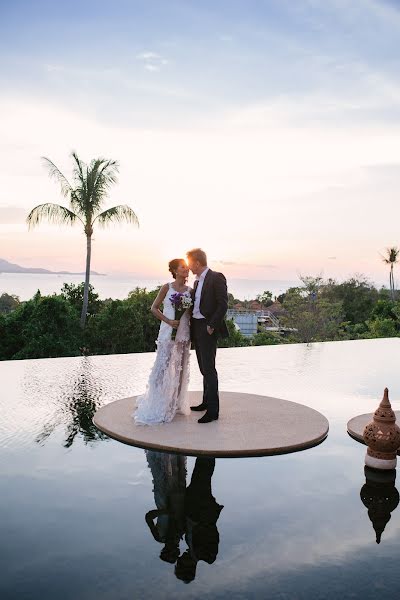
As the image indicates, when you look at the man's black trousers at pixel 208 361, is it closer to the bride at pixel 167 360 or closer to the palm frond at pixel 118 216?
the bride at pixel 167 360

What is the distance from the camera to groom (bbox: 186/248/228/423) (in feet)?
16.3

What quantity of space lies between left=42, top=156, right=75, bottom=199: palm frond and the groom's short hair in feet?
31.9

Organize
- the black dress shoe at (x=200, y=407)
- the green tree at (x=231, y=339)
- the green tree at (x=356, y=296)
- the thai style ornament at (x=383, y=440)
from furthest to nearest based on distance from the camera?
the green tree at (x=356, y=296) → the green tree at (x=231, y=339) → the black dress shoe at (x=200, y=407) → the thai style ornament at (x=383, y=440)

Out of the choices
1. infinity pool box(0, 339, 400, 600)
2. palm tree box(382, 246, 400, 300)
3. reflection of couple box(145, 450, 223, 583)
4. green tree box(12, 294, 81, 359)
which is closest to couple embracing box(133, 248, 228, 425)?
infinity pool box(0, 339, 400, 600)

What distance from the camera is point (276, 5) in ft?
31.1

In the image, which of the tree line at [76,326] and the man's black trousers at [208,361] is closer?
the man's black trousers at [208,361]

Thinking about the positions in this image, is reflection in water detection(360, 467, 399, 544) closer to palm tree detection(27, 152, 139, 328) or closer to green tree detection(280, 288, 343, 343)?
palm tree detection(27, 152, 139, 328)

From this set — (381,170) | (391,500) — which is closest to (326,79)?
(381,170)

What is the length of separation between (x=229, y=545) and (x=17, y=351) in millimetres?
10876

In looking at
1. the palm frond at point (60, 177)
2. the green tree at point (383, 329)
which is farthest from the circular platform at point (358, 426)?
the green tree at point (383, 329)

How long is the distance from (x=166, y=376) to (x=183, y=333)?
17.2 inches

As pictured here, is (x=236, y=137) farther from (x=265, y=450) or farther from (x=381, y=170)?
(x=265, y=450)

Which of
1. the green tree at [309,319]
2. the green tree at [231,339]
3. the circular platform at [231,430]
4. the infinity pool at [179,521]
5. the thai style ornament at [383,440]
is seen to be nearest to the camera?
the infinity pool at [179,521]

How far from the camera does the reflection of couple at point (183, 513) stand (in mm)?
2701
